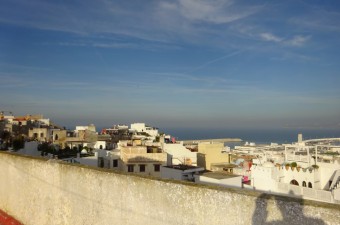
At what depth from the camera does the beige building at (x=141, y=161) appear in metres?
31.2

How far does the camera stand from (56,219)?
11.6 metres

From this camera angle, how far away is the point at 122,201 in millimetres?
9617

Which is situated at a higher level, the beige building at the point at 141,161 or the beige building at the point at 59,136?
the beige building at the point at 59,136

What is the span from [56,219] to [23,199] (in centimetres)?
245

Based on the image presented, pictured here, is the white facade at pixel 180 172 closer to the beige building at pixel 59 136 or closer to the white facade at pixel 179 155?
the white facade at pixel 179 155

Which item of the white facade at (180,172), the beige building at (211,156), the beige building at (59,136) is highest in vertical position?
the beige building at (59,136)

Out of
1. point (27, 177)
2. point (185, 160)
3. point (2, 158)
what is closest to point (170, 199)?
point (27, 177)

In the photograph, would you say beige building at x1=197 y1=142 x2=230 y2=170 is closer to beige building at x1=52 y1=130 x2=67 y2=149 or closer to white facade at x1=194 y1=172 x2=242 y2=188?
white facade at x1=194 y1=172 x2=242 y2=188

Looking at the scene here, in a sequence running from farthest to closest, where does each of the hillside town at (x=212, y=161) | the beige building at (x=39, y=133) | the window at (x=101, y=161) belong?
the beige building at (x=39, y=133) < the window at (x=101, y=161) < the hillside town at (x=212, y=161)

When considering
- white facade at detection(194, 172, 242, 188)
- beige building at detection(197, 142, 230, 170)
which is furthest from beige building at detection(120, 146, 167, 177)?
white facade at detection(194, 172, 242, 188)

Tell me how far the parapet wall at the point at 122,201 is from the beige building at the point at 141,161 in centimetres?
1710

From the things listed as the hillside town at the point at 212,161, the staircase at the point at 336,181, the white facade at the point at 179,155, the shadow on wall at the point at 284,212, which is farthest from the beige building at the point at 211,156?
the shadow on wall at the point at 284,212

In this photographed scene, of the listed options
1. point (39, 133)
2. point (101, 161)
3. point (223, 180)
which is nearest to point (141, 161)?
point (101, 161)

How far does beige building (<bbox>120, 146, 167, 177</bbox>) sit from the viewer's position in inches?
1228
